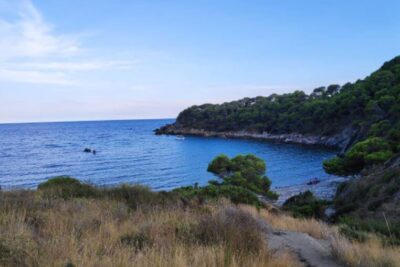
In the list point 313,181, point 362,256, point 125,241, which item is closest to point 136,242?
point 125,241

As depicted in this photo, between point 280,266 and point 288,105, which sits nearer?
point 280,266

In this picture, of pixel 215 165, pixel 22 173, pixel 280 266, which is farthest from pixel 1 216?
pixel 22 173

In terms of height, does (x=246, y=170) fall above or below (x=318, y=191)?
above

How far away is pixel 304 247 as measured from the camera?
23.9ft

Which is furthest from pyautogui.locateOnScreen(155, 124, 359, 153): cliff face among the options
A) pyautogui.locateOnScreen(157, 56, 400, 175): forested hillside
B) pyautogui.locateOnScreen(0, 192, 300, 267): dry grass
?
pyautogui.locateOnScreen(0, 192, 300, 267): dry grass

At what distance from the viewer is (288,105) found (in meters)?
131

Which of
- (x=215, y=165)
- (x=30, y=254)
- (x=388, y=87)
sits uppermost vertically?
(x=388, y=87)

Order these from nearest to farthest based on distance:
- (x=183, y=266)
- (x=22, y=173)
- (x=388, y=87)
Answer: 1. (x=183, y=266)
2. (x=22, y=173)
3. (x=388, y=87)

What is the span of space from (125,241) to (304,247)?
3371 millimetres

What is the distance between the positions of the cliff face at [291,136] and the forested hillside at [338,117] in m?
0.56

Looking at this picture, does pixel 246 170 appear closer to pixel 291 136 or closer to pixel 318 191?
pixel 318 191

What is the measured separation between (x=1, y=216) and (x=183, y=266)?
4.00 m

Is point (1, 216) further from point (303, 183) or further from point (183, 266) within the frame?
point (303, 183)

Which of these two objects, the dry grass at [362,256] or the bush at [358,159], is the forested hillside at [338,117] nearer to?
the bush at [358,159]
